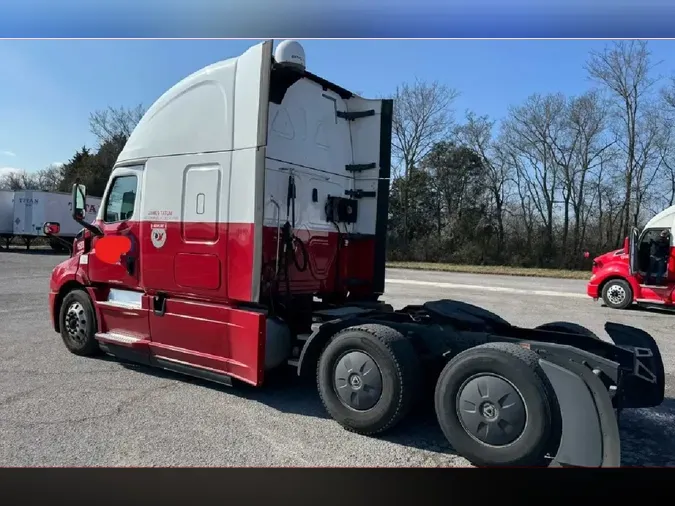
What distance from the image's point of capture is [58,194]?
29.6 m

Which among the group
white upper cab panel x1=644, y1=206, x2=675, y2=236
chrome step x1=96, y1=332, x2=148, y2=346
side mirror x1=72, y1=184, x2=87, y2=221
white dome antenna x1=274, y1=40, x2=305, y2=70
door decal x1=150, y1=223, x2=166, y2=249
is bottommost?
chrome step x1=96, y1=332, x2=148, y2=346

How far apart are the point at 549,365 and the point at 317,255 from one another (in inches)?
118

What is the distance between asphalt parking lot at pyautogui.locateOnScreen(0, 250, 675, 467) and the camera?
4039 mm

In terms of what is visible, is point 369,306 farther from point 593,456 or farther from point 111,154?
point 111,154

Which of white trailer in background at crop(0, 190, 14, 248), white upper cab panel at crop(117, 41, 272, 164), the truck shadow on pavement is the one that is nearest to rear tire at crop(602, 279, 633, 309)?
the truck shadow on pavement

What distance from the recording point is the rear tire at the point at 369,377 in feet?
14.1

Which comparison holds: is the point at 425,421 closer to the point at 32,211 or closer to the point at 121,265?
the point at 121,265

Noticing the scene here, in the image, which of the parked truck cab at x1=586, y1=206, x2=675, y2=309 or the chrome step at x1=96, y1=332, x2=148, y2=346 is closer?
the chrome step at x1=96, y1=332, x2=148, y2=346

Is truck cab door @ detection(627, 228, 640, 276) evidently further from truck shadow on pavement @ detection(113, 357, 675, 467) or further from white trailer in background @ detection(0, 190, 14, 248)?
white trailer in background @ detection(0, 190, 14, 248)

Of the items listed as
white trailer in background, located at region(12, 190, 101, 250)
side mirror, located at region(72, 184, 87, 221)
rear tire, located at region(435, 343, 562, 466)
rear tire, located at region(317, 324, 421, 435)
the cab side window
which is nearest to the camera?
rear tire, located at region(435, 343, 562, 466)

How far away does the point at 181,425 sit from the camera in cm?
457

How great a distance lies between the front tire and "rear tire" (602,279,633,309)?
11954mm

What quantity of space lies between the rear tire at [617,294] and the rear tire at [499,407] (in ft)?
36.1

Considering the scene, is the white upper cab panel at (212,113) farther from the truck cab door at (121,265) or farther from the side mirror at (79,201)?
the side mirror at (79,201)
